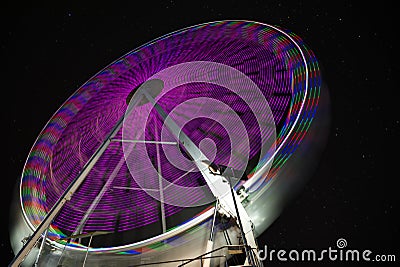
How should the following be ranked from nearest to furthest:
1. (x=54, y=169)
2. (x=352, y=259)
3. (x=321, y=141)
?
(x=352, y=259) < (x=321, y=141) < (x=54, y=169)

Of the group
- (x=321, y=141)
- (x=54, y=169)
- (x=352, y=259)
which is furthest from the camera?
(x=54, y=169)

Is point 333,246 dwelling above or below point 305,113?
below

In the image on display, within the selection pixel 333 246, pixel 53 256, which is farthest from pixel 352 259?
pixel 53 256

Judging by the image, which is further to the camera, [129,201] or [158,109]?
[129,201]

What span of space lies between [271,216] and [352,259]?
0.63 metres

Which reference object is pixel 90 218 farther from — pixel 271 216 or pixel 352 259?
pixel 352 259

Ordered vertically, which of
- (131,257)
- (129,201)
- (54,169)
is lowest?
(131,257)

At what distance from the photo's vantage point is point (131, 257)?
3182mm
